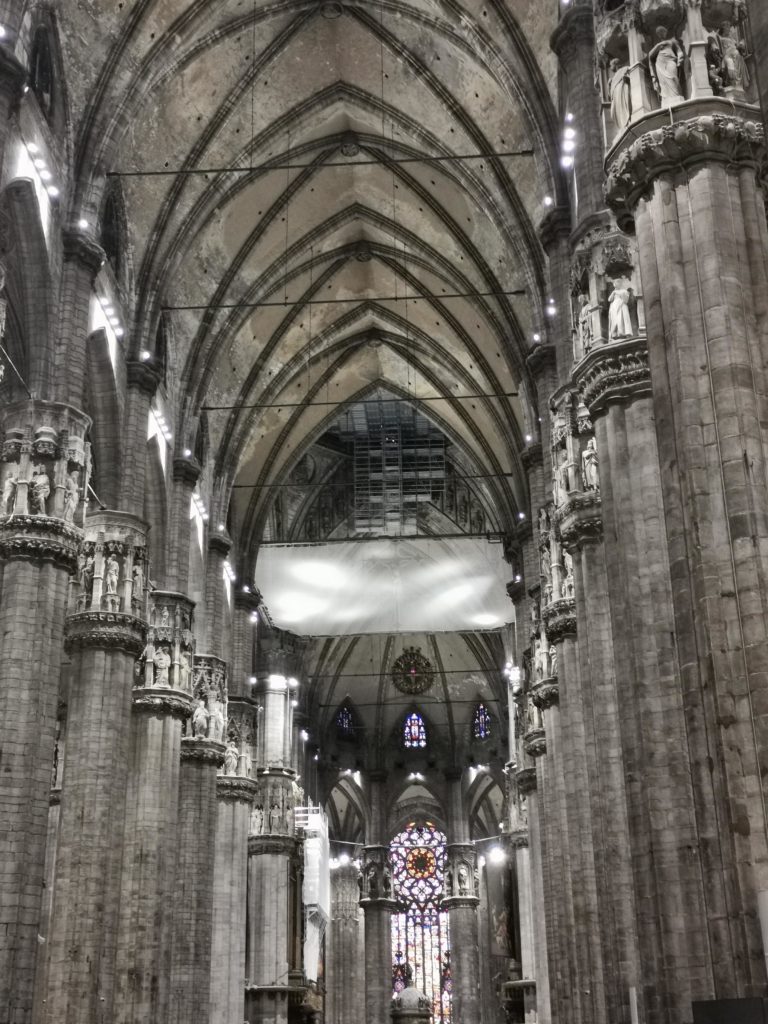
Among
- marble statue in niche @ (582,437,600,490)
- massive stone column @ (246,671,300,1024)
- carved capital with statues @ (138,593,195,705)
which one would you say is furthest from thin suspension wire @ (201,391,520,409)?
marble statue in niche @ (582,437,600,490)

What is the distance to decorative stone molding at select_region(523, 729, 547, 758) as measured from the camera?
30.0 meters

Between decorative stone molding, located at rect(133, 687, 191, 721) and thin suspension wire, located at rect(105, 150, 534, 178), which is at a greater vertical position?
thin suspension wire, located at rect(105, 150, 534, 178)

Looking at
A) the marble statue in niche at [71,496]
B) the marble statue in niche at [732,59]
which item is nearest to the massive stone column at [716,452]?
the marble statue in niche at [732,59]

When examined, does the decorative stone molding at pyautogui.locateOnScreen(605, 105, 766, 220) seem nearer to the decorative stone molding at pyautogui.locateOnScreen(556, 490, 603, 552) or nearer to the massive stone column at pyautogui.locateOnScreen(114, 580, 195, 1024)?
the decorative stone molding at pyautogui.locateOnScreen(556, 490, 603, 552)

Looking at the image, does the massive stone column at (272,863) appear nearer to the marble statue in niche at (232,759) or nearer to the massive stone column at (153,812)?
the marble statue in niche at (232,759)

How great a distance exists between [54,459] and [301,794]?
1022 inches

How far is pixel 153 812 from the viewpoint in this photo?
2664 cm

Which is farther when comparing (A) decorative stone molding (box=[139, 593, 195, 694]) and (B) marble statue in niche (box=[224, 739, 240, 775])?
(B) marble statue in niche (box=[224, 739, 240, 775])

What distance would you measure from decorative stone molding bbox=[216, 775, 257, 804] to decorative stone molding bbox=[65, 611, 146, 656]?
12078 millimetres

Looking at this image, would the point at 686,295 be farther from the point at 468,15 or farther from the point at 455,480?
the point at 455,480

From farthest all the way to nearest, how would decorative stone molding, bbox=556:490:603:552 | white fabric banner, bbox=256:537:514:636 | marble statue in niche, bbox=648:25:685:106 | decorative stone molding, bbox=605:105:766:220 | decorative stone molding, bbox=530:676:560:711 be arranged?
white fabric banner, bbox=256:537:514:636
decorative stone molding, bbox=530:676:560:711
decorative stone molding, bbox=556:490:603:552
marble statue in niche, bbox=648:25:685:106
decorative stone molding, bbox=605:105:766:220

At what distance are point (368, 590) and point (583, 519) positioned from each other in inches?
782

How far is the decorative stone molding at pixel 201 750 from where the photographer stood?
102 ft

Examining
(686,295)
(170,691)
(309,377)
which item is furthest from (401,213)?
(686,295)
